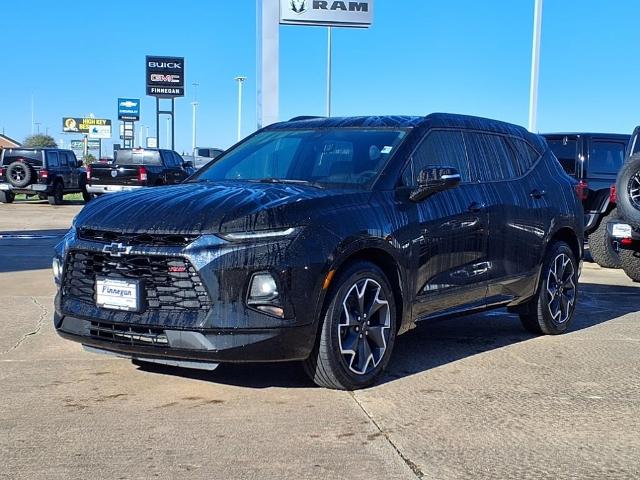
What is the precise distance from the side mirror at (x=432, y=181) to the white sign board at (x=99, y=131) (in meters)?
98.4

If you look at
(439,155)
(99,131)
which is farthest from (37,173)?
(99,131)

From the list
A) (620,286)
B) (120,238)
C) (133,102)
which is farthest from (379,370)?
(133,102)

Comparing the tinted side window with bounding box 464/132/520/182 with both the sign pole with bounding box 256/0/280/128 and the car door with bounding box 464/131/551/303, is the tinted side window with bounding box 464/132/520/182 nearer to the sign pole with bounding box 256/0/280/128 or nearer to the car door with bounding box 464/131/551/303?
the car door with bounding box 464/131/551/303

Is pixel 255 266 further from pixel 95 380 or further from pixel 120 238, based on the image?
pixel 95 380

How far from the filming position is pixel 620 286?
10.2 m

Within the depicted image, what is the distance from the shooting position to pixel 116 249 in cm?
442

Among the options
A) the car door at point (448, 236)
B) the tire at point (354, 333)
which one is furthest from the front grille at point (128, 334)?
the car door at point (448, 236)

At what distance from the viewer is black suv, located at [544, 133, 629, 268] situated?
12156 millimetres

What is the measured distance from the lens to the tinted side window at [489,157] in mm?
6086

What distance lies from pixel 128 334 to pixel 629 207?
251 inches

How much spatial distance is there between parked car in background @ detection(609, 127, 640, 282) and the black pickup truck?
1606 cm

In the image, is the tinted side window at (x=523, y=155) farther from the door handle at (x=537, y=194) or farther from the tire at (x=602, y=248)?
the tire at (x=602, y=248)

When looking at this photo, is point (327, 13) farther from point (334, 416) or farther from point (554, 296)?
point (334, 416)

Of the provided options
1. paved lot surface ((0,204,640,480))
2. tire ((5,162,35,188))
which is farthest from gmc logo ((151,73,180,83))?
paved lot surface ((0,204,640,480))
